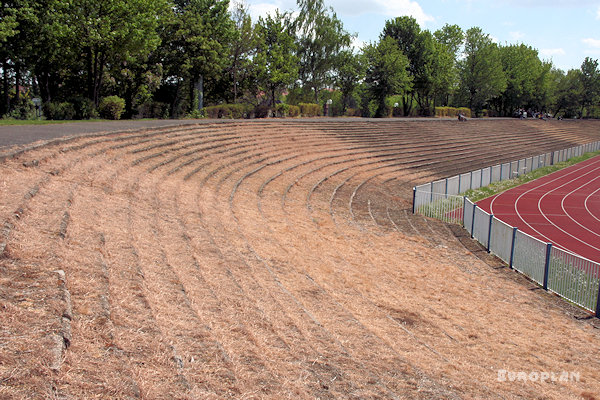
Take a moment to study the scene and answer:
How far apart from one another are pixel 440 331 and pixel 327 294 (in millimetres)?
1897

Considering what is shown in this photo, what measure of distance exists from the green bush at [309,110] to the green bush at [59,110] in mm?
24216

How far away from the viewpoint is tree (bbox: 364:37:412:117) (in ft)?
208

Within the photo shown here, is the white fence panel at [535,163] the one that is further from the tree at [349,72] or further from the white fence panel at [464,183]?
the tree at [349,72]

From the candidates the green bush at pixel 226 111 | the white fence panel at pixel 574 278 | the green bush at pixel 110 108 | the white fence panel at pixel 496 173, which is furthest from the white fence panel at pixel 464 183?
the green bush at pixel 110 108

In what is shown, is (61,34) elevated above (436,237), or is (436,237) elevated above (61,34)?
(61,34)

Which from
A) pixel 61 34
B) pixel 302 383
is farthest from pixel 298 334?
pixel 61 34

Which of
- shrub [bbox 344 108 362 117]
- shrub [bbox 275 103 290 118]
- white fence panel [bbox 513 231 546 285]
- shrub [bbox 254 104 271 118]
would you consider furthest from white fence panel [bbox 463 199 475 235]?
shrub [bbox 344 108 362 117]

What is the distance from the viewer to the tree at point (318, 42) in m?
60.7

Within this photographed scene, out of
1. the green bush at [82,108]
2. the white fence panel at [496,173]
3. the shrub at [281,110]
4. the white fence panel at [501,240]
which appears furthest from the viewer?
the shrub at [281,110]

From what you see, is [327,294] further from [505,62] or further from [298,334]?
[505,62]

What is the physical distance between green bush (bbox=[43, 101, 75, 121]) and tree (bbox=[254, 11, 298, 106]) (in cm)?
2450

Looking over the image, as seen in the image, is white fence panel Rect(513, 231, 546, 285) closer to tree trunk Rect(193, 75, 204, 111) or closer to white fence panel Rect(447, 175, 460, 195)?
white fence panel Rect(447, 175, 460, 195)

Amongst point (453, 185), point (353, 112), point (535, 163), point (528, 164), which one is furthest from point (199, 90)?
point (535, 163)

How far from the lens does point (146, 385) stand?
412 cm
